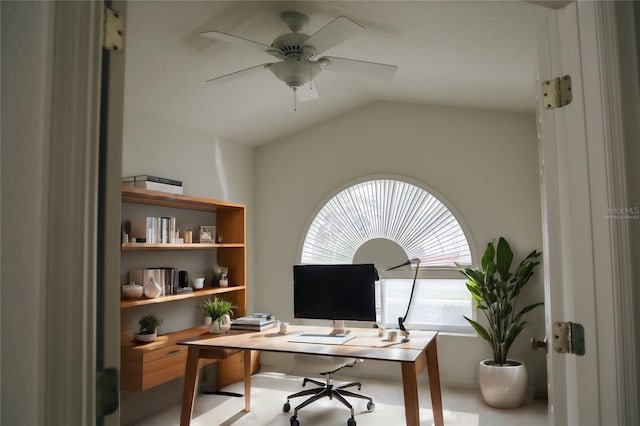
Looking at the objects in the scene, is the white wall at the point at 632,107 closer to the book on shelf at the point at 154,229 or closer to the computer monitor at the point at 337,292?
the computer monitor at the point at 337,292

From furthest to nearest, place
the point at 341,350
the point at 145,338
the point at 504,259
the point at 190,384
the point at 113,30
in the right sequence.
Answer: the point at 504,259
the point at 145,338
the point at 190,384
the point at 341,350
the point at 113,30

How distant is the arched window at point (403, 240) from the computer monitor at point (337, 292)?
3.90 feet

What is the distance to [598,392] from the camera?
1162 mm

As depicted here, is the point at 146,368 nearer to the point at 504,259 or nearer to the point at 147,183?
the point at 147,183

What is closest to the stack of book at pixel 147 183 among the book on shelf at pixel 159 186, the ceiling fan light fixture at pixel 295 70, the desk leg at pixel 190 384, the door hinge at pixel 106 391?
the book on shelf at pixel 159 186

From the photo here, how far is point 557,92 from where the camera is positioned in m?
1.29

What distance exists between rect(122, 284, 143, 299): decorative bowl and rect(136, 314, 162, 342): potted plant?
0.24 meters

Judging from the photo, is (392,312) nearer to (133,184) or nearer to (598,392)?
(133,184)

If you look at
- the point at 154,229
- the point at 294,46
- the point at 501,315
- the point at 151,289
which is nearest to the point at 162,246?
the point at 154,229

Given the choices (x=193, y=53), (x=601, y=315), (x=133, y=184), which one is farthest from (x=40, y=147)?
(x=133, y=184)

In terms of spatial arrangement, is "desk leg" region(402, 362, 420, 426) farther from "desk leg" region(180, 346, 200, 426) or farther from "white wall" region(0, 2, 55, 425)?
"white wall" region(0, 2, 55, 425)

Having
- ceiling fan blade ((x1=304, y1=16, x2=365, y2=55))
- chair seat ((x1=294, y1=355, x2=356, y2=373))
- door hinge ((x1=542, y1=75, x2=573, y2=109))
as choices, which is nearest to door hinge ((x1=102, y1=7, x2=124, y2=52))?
door hinge ((x1=542, y1=75, x2=573, y2=109))

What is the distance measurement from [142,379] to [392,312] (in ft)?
8.18

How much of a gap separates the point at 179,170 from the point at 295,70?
6.19ft
